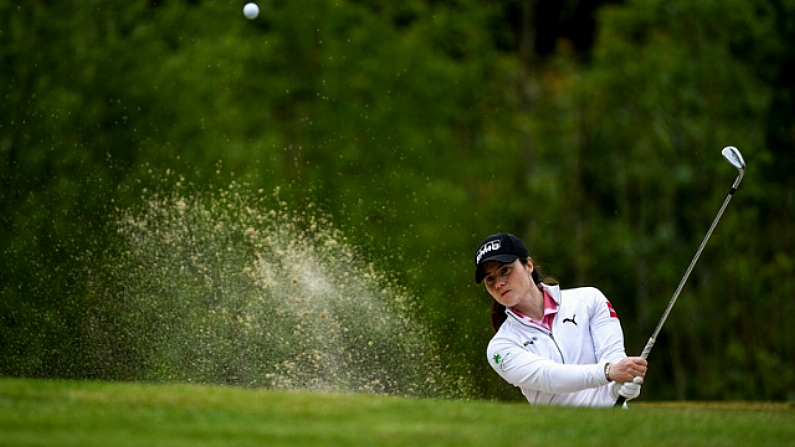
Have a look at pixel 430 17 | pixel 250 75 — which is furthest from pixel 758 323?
pixel 250 75

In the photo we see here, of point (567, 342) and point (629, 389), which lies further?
point (567, 342)

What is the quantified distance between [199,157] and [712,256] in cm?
499

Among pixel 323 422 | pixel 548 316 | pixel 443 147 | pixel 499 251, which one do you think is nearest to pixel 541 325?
pixel 548 316

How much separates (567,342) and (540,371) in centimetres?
28

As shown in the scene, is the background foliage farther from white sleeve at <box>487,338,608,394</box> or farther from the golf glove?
the golf glove

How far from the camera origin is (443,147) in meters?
12.1

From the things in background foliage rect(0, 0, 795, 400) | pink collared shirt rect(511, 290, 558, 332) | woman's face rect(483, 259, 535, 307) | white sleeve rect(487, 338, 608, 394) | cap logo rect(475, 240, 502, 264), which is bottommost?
background foliage rect(0, 0, 795, 400)

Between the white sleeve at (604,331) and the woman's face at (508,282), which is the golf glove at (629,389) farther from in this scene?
the woman's face at (508,282)

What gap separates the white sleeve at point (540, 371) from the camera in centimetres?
461

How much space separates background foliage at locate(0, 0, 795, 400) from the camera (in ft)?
32.6

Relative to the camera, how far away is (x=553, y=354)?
494cm

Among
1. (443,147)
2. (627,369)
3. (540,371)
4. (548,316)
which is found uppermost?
(627,369)

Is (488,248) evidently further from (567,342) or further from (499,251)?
(567,342)

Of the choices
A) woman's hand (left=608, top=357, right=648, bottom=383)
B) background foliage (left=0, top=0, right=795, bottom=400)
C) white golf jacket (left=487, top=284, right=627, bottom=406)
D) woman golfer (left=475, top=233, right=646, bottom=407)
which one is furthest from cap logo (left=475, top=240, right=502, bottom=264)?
background foliage (left=0, top=0, right=795, bottom=400)
